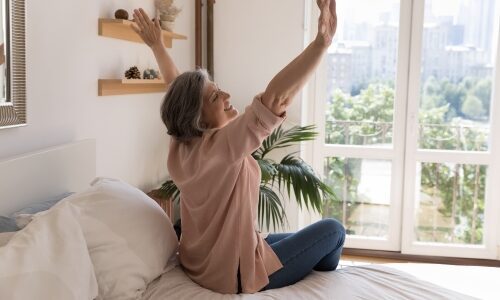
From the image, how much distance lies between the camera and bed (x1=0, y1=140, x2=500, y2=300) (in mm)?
1280

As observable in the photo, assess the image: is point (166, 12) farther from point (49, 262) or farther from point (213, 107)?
point (49, 262)

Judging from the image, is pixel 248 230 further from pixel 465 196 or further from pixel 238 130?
pixel 465 196

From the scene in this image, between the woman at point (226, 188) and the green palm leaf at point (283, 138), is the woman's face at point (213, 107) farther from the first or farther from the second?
the green palm leaf at point (283, 138)

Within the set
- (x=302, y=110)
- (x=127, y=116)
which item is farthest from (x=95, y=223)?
(x=302, y=110)

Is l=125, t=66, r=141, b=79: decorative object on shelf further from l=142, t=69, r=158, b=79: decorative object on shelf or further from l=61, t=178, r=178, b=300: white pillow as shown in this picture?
l=61, t=178, r=178, b=300: white pillow

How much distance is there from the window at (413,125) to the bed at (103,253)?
6.66 feet

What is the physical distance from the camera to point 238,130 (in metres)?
1.59

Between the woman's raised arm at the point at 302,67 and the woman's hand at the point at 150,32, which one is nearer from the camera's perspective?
the woman's raised arm at the point at 302,67

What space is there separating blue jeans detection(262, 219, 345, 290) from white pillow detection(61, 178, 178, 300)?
37cm

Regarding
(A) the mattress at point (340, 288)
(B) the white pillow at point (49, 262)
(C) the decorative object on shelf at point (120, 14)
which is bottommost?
(A) the mattress at point (340, 288)

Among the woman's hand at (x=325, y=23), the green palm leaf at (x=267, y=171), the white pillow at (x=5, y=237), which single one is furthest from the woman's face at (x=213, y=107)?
the green palm leaf at (x=267, y=171)

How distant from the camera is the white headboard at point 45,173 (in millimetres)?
1582

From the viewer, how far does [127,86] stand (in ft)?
8.46

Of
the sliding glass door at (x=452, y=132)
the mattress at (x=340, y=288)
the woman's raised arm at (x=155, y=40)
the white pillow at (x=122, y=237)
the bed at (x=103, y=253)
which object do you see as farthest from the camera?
the sliding glass door at (x=452, y=132)
